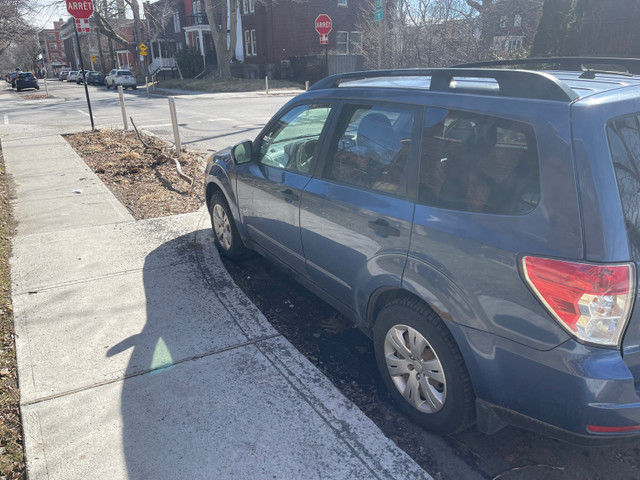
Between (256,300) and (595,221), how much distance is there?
3.01 metres

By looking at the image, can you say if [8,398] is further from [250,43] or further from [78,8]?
[250,43]

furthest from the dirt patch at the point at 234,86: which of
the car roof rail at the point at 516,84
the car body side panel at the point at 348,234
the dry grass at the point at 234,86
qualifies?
the car roof rail at the point at 516,84

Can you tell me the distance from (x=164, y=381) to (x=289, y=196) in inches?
60.7

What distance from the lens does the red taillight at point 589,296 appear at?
1.90m

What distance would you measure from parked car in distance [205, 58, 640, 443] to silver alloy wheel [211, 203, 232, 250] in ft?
5.91

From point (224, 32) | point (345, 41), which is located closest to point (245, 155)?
point (224, 32)

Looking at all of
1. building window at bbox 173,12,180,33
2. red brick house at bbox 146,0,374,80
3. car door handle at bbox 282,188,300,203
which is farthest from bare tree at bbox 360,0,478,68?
building window at bbox 173,12,180,33

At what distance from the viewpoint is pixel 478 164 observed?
7.70ft

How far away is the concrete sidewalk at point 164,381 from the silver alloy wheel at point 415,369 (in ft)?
0.92

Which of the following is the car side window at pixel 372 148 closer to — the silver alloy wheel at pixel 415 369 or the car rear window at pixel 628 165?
the silver alloy wheel at pixel 415 369

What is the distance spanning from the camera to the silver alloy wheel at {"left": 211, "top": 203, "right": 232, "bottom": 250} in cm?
501

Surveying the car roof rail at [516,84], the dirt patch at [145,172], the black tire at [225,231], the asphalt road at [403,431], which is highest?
the car roof rail at [516,84]

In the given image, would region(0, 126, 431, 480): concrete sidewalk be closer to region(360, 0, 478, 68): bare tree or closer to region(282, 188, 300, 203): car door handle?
region(282, 188, 300, 203): car door handle

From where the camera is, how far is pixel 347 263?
309cm
